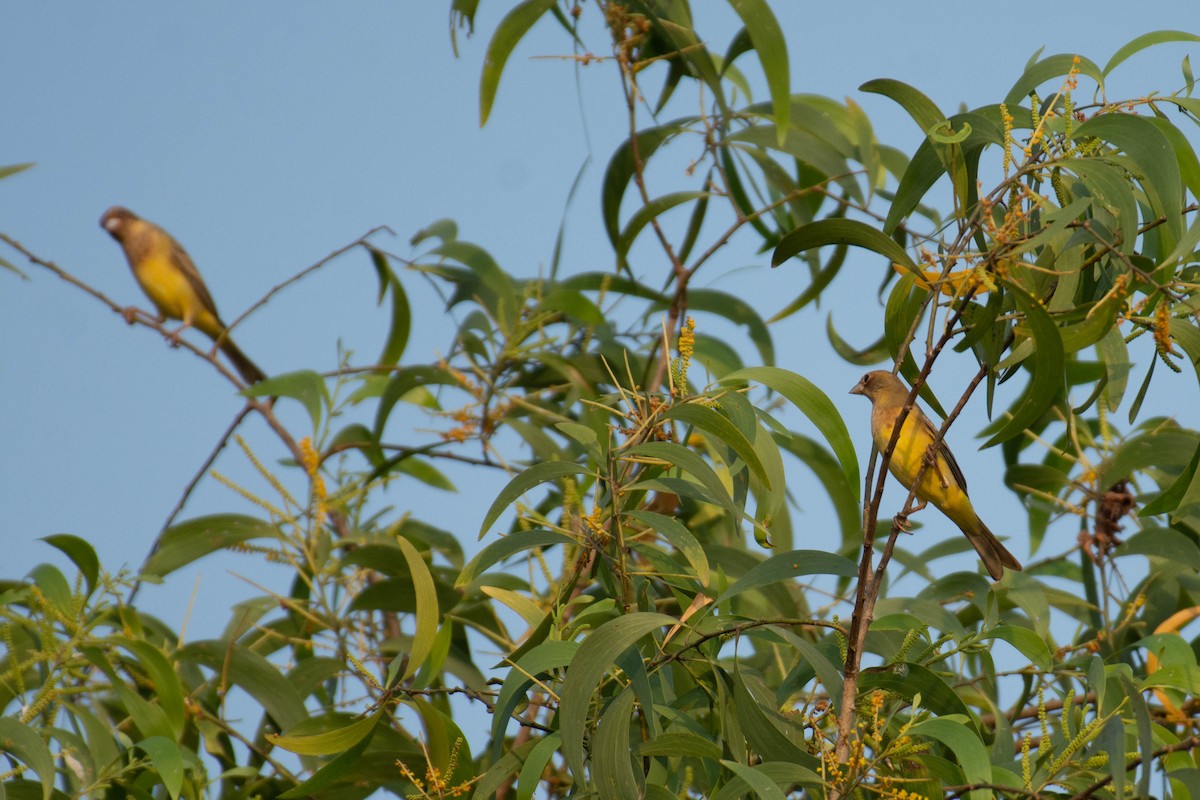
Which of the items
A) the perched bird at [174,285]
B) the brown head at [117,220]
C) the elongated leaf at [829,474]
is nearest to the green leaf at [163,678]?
the elongated leaf at [829,474]

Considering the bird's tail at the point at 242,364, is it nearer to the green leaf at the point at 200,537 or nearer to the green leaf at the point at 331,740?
the green leaf at the point at 200,537

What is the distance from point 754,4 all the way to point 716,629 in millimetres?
1897

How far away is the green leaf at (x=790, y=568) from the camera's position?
6.97ft

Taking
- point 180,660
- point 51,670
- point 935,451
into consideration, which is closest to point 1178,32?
point 935,451

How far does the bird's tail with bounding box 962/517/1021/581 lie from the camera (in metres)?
3.70

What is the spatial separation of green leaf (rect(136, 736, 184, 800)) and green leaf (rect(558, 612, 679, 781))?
3.07 feet

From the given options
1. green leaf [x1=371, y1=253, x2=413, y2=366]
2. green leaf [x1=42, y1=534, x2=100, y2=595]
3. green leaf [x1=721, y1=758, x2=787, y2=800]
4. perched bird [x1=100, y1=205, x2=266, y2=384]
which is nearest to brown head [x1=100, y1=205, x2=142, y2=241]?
perched bird [x1=100, y1=205, x2=266, y2=384]

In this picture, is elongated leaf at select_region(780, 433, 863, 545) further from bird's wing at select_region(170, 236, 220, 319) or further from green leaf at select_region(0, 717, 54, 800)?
bird's wing at select_region(170, 236, 220, 319)

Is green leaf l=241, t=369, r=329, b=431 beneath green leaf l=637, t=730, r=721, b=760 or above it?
above

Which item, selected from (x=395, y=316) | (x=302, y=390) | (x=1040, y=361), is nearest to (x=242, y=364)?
(x=395, y=316)

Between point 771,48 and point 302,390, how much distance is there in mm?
1781

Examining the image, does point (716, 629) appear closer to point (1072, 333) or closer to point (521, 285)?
point (1072, 333)

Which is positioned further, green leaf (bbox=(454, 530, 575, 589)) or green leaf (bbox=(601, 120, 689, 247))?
green leaf (bbox=(601, 120, 689, 247))

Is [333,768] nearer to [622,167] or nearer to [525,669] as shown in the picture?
[525,669]
